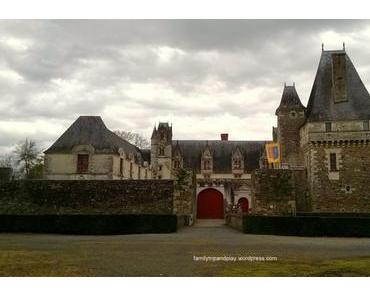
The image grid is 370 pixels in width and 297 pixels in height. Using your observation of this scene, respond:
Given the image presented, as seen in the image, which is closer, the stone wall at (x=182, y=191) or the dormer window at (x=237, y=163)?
the stone wall at (x=182, y=191)

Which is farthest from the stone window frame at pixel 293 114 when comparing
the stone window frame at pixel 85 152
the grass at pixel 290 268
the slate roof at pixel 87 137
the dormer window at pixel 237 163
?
the grass at pixel 290 268

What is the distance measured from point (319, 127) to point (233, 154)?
19.0 metres

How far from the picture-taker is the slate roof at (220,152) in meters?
45.7

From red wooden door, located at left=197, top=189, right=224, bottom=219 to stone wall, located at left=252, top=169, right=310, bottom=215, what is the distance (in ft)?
47.1

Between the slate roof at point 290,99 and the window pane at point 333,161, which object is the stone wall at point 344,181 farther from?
the slate roof at point 290,99

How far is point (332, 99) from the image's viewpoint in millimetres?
28203

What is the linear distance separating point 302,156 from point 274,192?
6354 millimetres

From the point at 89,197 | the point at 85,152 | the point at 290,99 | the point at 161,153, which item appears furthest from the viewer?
the point at 161,153

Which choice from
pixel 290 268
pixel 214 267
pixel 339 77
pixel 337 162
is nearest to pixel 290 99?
pixel 339 77

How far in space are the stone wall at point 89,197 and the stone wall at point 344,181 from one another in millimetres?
9527

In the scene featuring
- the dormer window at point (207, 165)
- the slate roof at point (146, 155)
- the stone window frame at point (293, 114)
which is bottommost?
the dormer window at point (207, 165)

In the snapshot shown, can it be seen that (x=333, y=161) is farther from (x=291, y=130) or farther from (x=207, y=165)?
(x=207, y=165)

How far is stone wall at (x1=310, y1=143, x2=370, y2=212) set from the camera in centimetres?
2653

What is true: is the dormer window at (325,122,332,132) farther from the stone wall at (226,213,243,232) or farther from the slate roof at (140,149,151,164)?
the slate roof at (140,149,151,164)
